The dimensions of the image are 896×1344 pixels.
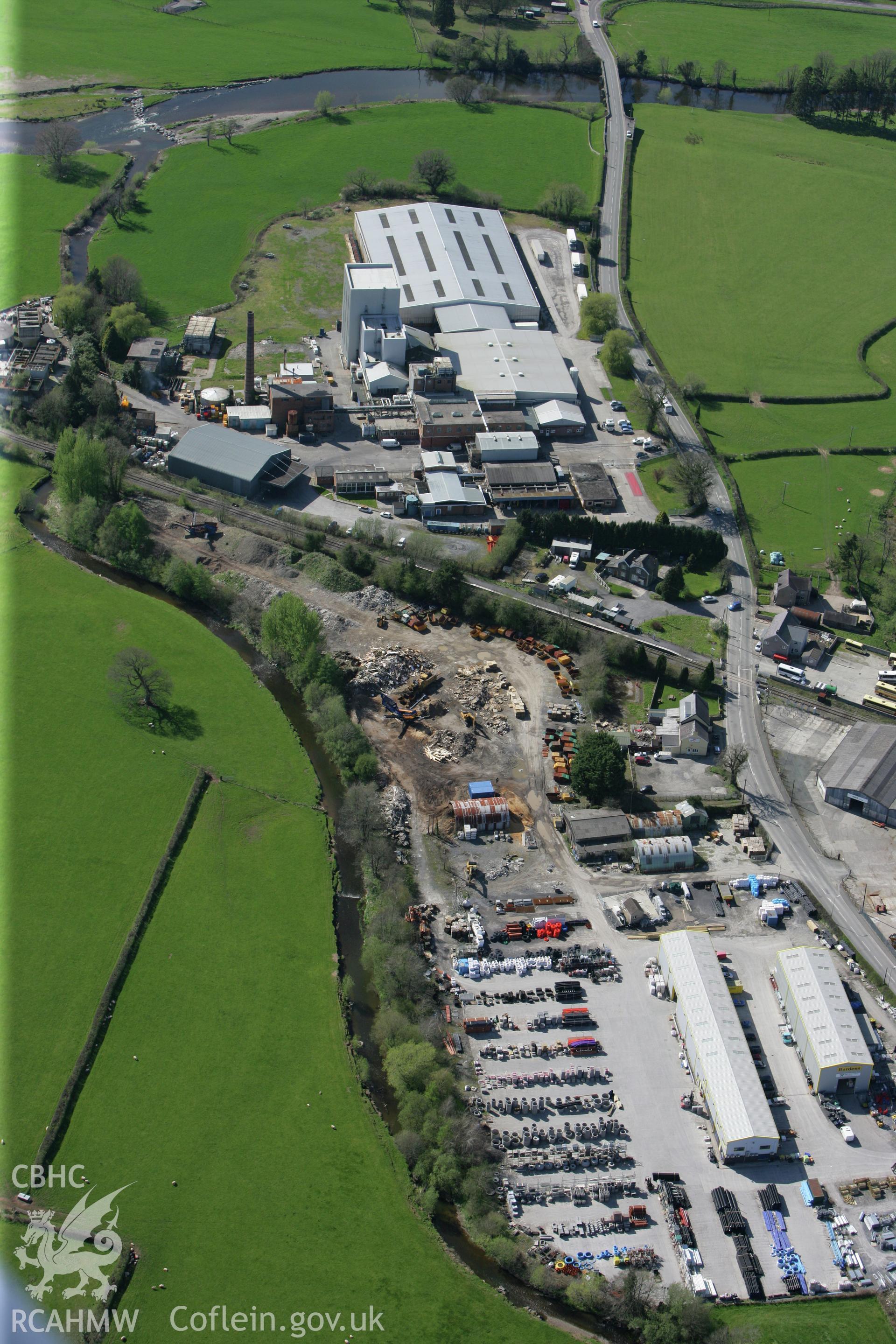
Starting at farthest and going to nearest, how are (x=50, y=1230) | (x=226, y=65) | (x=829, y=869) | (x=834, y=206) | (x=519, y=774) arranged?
1. (x=226, y=65)
2. (x=834, y=206)
3. (x=519, y=774)
4. (x=829, y=869)
5. (x=50, y=1230)

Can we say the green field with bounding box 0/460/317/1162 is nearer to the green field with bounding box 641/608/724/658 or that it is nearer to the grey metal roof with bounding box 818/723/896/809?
the green field with bounding box 641/608/724/658

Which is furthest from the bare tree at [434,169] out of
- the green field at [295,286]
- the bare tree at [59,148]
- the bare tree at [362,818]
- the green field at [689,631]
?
the bare tree at [362,818]

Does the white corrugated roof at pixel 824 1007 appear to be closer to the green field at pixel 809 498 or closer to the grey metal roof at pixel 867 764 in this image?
the grey metal roof at pixel 867 764

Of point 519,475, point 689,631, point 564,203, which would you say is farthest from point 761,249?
point 689,631

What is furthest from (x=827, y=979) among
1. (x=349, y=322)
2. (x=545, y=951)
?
(x=349, y=322)

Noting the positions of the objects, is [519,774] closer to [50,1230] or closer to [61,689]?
[61,689]

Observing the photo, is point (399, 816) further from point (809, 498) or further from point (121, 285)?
point (121, 285)

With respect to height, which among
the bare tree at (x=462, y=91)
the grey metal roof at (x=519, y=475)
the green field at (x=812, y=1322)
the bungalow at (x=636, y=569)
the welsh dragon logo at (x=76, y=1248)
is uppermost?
the bare tree at (x=462, y=91)
